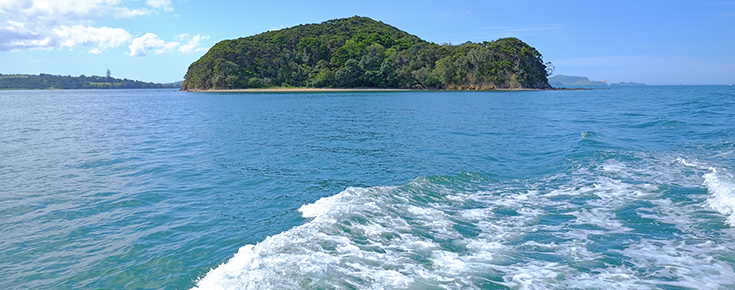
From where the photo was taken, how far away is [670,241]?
5.73m

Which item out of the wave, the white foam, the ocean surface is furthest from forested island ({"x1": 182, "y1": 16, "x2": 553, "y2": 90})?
the wave

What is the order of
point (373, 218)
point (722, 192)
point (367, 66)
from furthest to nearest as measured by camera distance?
point (367, 66)
point (722, 192)
point (373, 218)

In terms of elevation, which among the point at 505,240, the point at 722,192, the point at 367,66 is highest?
the point at 367,66

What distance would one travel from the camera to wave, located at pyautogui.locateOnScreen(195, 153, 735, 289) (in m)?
4.72

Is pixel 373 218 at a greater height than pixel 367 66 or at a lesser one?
lesser

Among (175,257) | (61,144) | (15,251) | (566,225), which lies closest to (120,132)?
(61,144)

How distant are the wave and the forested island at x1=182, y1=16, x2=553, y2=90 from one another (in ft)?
345

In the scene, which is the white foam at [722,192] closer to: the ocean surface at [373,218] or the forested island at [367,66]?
the ocean surface at [373,218]

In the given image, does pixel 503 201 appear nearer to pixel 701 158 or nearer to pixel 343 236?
pixel 343 236

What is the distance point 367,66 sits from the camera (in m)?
119

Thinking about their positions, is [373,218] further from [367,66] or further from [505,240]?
[367,66]

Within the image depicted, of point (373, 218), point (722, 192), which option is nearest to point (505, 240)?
point (373, 218)

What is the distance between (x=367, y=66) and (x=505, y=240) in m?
116

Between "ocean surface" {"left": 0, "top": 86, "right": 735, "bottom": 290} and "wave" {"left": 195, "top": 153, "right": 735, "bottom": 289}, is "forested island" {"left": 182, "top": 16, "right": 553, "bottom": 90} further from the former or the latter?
"wave" {"left": 195, "top": 153, "right": 735, "bottom": 289}
